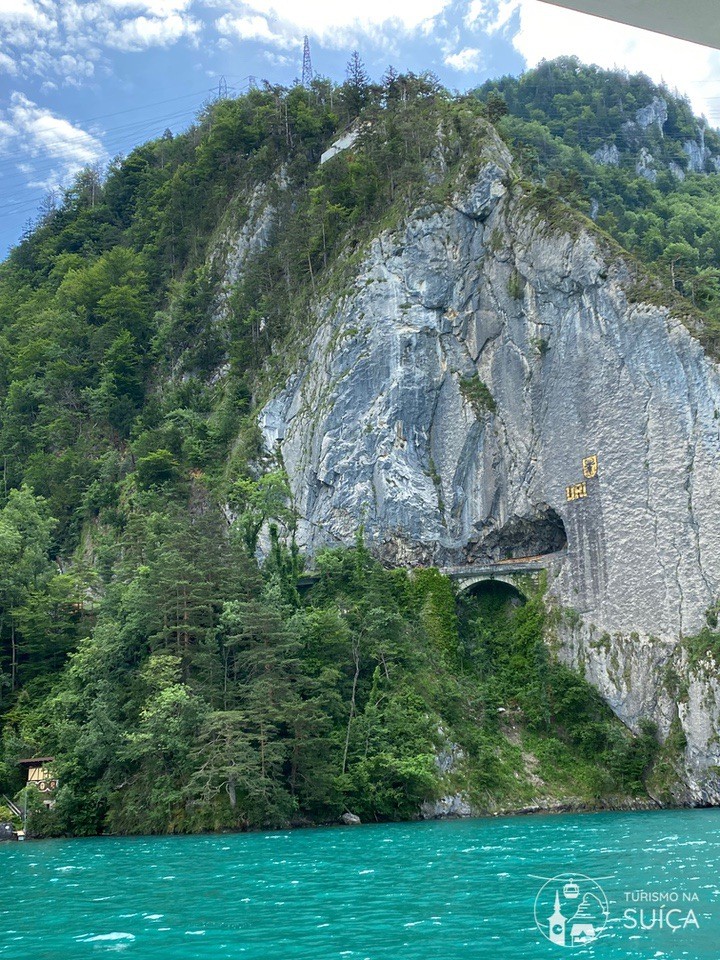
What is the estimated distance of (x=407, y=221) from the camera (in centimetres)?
4538

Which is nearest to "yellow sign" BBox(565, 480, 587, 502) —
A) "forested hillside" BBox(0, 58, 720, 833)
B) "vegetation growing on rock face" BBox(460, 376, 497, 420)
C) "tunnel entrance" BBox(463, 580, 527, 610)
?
"forested hillside" BBox(0, 58, 720, 833)

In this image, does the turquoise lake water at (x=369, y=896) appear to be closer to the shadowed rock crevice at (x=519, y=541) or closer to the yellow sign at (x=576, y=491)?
the yellow sign at (x=576, y=491)

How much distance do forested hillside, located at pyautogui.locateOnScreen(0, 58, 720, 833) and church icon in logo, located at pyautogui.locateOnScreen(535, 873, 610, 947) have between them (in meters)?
14.5

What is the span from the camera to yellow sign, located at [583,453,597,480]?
126ft

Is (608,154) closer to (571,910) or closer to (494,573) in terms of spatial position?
(494,573)

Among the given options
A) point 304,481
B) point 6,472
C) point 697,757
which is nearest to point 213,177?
point 6,472

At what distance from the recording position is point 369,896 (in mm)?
14438

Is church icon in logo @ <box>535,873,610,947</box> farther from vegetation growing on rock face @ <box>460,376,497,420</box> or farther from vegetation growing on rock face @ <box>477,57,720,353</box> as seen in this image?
vegetation growing on rock face @ <box>477,57,720,353</box>

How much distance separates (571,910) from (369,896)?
10.6ft

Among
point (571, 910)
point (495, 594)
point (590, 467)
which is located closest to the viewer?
point (571, 910)

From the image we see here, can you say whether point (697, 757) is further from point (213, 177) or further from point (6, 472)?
point (213, 177)

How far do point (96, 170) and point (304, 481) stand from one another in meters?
43.2

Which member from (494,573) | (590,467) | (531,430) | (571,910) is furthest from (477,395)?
(571,910)

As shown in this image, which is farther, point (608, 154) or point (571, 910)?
point (608, 154)
